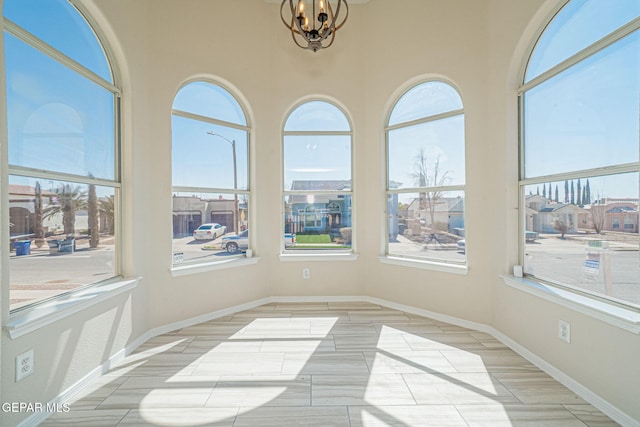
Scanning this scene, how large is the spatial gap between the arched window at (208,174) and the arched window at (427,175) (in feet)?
6.36

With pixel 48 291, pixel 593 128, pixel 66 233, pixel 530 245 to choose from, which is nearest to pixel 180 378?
pixel 48 291

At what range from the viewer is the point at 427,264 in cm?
368

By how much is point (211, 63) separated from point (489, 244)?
3642mm

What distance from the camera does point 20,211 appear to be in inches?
78.0

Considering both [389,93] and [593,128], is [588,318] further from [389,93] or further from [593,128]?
[389,93]

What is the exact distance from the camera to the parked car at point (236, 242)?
12.7 ft

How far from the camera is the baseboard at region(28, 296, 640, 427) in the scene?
1980mm

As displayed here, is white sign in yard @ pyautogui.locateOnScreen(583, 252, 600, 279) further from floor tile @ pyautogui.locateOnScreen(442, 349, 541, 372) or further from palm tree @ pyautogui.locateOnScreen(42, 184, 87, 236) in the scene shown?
palm tree @ pyautogui.locateOnScreen(42, 184, 87, 236)

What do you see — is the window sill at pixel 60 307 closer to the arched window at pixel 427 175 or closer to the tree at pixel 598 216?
the arched window at pixel 427 175

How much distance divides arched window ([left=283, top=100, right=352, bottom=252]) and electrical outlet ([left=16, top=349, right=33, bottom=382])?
9.21 ft

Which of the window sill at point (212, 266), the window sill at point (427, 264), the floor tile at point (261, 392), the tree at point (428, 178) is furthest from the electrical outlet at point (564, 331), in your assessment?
the window sill at point (212, 266)

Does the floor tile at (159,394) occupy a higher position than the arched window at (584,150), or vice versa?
the arched window at (584,150)

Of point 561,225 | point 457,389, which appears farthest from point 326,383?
point 561,225

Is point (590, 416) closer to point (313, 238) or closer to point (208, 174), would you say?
point (313, 238)
